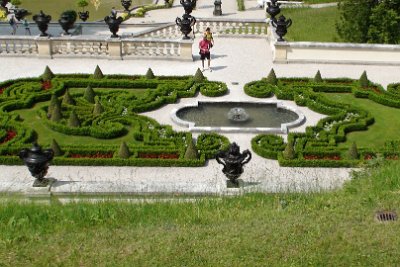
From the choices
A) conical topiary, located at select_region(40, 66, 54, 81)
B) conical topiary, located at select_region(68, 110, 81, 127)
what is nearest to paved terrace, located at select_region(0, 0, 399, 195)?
conical topiary, located at select_region(40, 66, 54, 81)

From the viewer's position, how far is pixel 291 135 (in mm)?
20297

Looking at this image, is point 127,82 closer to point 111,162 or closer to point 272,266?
point 111,162

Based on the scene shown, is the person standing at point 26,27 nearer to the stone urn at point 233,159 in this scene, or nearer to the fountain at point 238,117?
the fountain at point 238,117

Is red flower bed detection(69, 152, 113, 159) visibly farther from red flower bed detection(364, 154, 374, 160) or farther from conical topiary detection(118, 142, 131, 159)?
red flower bed detection(364, 154, 374, 160)

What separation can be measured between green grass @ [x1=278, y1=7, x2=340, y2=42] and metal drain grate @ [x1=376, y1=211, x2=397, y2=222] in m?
23.5

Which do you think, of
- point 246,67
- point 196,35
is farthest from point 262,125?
point 196,35

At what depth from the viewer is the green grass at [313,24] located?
35531 mm

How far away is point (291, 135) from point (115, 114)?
279 inches

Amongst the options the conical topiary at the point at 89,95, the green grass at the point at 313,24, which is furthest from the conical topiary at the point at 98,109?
the green grass at the point at 313,24

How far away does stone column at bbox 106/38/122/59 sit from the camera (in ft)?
96.9

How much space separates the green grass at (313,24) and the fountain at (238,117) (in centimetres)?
1256

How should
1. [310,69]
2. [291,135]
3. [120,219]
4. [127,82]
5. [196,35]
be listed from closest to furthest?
[120,219]
[291,135]
[127,82]
[310,69]
[196,35]

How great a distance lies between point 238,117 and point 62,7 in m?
33.3

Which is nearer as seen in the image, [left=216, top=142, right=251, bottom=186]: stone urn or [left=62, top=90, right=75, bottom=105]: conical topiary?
[left=216, top=142, right=251, bottom=186]: stone urn
